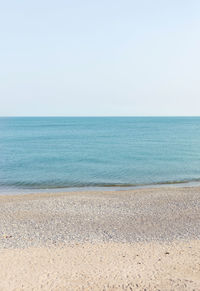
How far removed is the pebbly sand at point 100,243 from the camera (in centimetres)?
1013

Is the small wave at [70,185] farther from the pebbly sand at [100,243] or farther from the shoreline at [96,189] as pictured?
the pebbly sand at [100,243]

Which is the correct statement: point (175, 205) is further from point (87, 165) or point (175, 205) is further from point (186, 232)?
point (87, 165)

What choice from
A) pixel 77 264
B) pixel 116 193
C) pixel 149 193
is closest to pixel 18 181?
pixel 116 193

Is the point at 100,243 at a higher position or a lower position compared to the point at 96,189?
higher

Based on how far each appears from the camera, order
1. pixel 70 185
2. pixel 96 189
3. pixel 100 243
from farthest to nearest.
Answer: pixel 70 185 < pixel 96 189 < pixel 100 243

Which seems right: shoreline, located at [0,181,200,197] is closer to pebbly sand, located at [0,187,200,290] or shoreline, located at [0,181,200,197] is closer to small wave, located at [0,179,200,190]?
small wave, located at [0,179,200,190]

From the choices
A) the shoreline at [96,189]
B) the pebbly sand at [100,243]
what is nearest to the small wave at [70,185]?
the shoreline at [96,189]

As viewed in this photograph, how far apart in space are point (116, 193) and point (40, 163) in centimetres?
1729

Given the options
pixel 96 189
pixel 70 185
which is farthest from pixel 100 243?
pixel 70 185

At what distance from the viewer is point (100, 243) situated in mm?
13438

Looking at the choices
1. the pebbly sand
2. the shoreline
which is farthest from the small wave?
the pebbly sand

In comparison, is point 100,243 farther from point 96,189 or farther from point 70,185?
point 70,185

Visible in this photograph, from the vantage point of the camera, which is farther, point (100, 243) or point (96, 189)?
point (96, 189)

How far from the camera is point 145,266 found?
1108 centimetres
